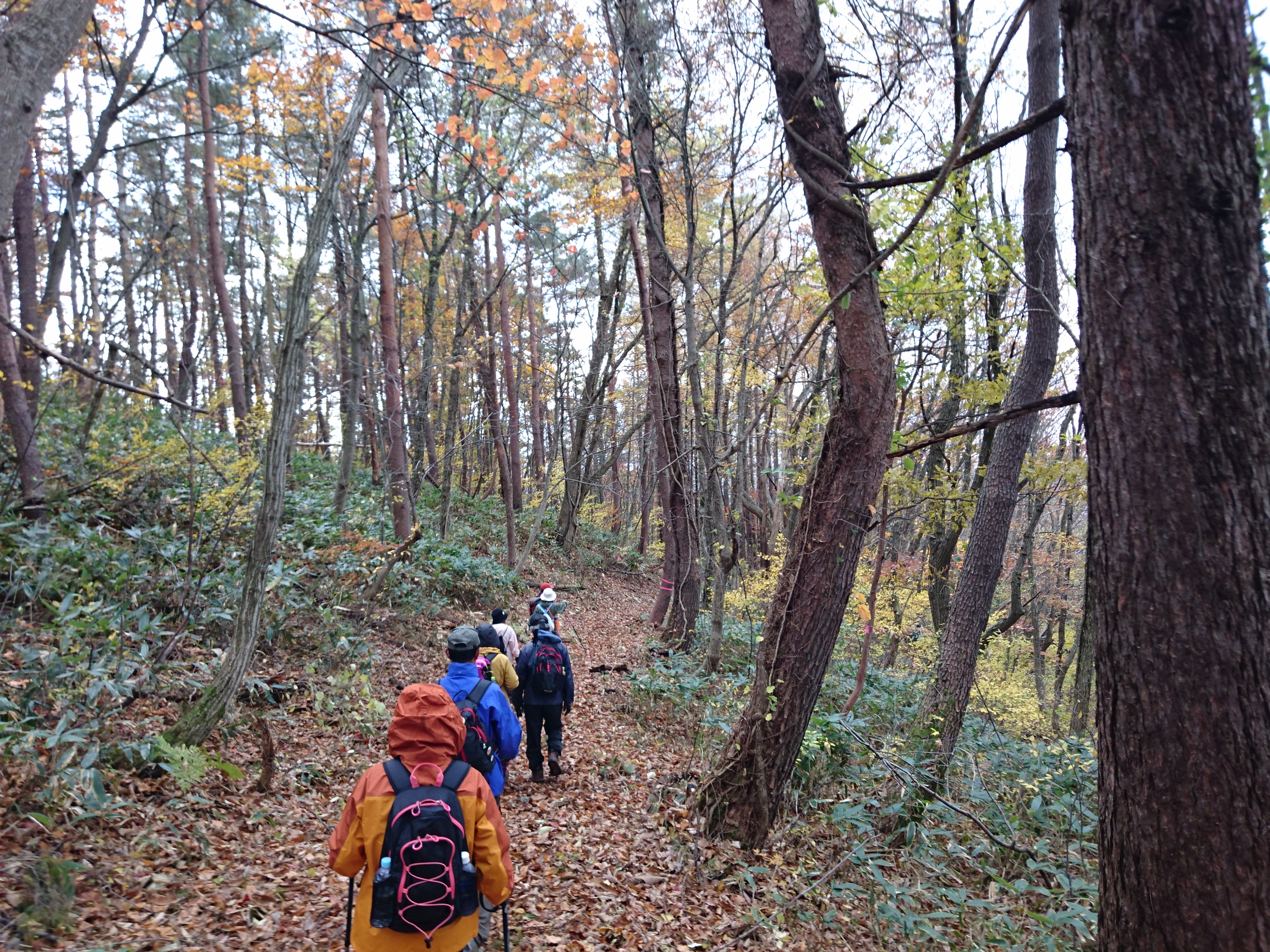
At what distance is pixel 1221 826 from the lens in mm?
1907

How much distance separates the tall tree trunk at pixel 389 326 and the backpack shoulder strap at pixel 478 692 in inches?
273

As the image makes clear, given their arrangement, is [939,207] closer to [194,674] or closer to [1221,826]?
[1221,826]

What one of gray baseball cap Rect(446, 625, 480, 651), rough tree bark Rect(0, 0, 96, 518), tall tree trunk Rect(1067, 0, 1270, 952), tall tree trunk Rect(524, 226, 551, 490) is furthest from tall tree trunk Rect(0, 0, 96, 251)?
tall tree trunk Rect(524, 226, 551, 490)

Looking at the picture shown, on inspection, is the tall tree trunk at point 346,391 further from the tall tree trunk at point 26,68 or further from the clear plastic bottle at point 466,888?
the clear plastic bottle at point 466,888

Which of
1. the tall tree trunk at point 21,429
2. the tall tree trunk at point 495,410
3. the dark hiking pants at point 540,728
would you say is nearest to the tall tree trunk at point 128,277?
the tall tree trunk at point 495,410

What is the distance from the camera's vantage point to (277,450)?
505 centimetres

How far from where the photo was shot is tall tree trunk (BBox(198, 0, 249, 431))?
11500 mm

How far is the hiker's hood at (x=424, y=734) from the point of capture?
2732mm

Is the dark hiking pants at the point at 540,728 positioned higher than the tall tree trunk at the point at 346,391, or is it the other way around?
the tall tree trunk at the point at 346,391

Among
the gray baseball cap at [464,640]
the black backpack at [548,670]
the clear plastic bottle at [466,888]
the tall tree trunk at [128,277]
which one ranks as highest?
the tall tree trunk at [128,277]

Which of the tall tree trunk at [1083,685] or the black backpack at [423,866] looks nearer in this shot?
the black backpack at [423,866]

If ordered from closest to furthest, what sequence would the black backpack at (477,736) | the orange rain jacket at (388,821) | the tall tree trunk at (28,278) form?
the orange rain jacket at (388,821)
the black backpack at (477,736)
the tall tree trunk at (28,278)

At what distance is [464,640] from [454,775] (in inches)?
71.2

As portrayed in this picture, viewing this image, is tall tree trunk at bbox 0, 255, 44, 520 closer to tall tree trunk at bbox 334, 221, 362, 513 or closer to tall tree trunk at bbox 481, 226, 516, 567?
tall tree trunk at bbox 334, 221, 362, 513
